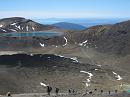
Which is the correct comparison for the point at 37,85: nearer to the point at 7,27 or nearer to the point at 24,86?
the point at 24,86

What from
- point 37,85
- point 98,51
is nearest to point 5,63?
point 37,85

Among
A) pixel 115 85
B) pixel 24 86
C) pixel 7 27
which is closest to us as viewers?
pixel 24 86

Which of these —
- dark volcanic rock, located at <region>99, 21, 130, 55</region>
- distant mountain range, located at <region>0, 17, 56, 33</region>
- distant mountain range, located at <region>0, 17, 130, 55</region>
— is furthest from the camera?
distant mountain range, located at <region>0, 17, 56, 33</region>

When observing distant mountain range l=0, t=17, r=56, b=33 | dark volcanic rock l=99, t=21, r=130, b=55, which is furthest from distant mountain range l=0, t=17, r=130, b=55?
distant mountain range l=0, t=17, r=56, b=33

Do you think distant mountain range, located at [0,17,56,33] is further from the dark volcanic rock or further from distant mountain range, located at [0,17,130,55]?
the dark volcanic rock

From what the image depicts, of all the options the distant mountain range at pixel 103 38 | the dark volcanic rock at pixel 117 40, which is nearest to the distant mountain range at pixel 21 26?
the distant mountain range at pixel 103 38

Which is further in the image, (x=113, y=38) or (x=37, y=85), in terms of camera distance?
(x=113, y=38)

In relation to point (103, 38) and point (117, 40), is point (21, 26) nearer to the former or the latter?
point (103, 38)

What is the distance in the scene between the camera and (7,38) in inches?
5167

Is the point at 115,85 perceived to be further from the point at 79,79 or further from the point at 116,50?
the point at 116,50

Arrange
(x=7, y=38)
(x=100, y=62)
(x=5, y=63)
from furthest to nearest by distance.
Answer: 1. (x=7, y=38)
2. (x=100, y=62)
3. (x=5, y=63)

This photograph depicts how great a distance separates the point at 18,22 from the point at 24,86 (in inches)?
4385

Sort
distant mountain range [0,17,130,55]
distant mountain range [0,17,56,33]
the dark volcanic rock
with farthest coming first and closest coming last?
distant mountain range [0,17,56,33] → distant mountain range [0,17,130,55] → the dark volcanic rock

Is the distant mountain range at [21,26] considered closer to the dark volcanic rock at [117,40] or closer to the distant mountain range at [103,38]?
the distant mountain range at [103,38]
